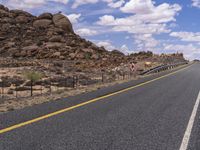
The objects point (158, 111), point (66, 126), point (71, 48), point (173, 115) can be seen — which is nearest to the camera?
point (66, 126)

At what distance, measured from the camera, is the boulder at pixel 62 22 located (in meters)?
92.3

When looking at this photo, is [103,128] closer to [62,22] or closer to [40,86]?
[40,86]

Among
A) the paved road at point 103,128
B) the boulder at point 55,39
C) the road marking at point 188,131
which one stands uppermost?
the boulder at point 55,39

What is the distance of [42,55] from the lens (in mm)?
72000

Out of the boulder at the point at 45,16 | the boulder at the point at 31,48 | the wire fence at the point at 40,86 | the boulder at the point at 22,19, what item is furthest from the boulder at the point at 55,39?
the wire fence at the point at 40,86

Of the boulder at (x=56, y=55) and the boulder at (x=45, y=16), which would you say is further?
the boulder at (x=45, y=16)

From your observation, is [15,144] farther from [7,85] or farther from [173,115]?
[7,85]

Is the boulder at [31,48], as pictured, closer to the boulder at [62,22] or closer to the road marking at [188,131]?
the boulder at [62,22]

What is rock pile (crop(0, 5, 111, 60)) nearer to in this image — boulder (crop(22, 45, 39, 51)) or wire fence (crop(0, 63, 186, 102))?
boulder (crop(22, 45, 39, 51))

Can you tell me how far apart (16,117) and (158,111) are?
4.32 m

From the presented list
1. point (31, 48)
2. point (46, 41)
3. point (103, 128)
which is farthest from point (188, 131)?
point (46, 41)

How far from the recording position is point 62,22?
304ft

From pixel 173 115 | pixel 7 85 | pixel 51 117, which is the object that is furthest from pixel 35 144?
pixel 7 85

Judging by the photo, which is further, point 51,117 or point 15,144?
point 51,117
